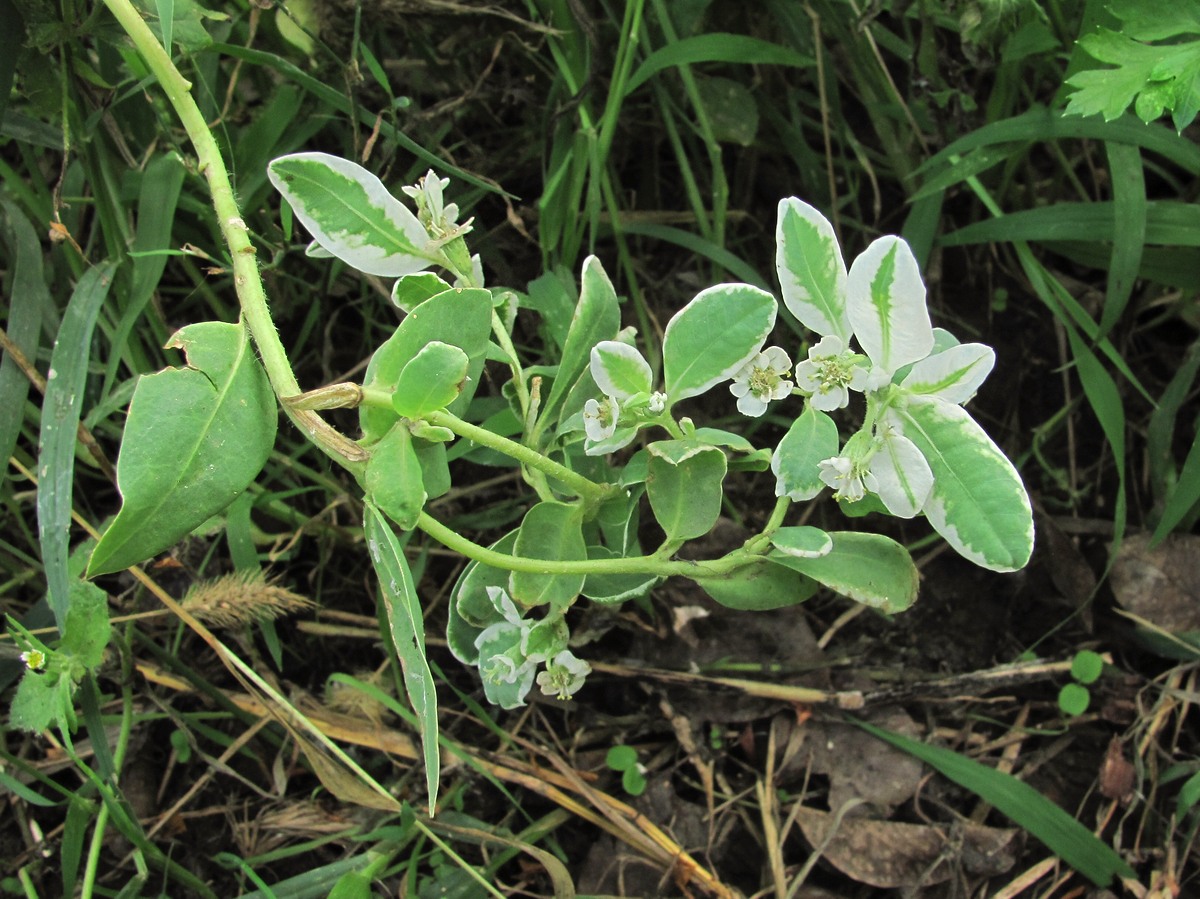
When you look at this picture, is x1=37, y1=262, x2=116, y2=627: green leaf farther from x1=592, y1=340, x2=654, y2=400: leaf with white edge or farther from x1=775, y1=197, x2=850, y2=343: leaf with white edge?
x1=775, y1=197, x2=850, y2=343: leaf with white edge

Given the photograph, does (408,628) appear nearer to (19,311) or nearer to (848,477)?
(848,477)

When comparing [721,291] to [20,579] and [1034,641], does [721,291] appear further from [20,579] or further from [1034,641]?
[20,579]

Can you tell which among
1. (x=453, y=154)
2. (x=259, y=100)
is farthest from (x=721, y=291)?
(x=259, y=100)

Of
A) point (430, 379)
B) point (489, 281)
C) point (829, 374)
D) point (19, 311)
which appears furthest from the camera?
point (489, 281)

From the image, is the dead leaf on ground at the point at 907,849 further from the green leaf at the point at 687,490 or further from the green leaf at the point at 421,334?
the green leaf at the point at 421,334

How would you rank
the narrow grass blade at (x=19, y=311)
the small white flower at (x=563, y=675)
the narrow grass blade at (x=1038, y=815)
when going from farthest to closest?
1. the narrow grass blade at (x=1038, y=815)
2. the narrow grass blade at (x=19, y=311)
3. the small white flower at (x=563, y=675)

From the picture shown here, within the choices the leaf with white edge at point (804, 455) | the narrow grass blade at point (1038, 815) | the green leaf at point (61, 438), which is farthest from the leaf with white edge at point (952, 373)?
the green leaf at point (61, 438)

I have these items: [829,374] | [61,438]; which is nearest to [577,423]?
[829,374]
